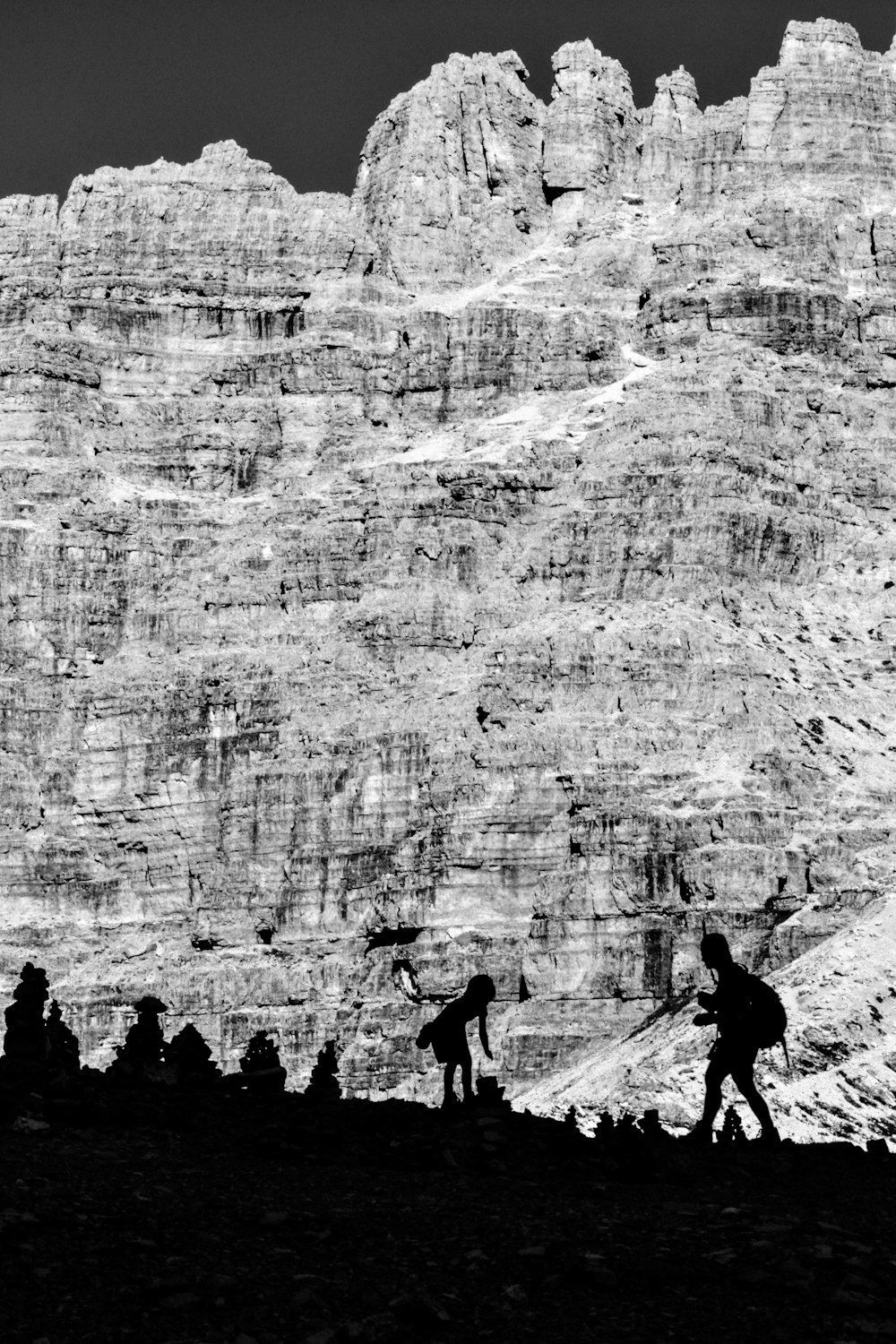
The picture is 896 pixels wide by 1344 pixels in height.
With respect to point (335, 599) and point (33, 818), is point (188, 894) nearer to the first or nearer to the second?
point (33, 818)

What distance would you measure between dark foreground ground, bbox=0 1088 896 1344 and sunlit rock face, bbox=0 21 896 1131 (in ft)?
269

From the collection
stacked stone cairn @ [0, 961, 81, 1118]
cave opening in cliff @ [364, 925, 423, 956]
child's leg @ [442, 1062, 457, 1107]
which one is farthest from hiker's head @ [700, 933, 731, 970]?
cave opening in cliff @ [364, 925, 423, 956]

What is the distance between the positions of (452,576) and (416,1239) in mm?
136199

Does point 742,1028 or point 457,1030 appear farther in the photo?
point 457,1030

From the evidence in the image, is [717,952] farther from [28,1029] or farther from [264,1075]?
[28,1029]

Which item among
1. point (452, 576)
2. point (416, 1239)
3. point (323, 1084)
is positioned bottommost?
point (416, 1239)

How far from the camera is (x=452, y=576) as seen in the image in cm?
16075

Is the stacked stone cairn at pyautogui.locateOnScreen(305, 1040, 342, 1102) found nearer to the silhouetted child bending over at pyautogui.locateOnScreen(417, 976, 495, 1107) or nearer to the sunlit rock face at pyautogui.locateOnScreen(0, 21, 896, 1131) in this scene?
the silhouetted child bending over at pyautogui.locateOnScreen(417, 976, 495, 1107)

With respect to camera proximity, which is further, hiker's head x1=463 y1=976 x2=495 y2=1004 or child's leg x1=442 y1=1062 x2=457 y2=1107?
hiker's head x1=463 y1=976 x2=495 y2=1004

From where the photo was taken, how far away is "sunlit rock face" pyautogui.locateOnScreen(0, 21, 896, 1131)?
138125 mm

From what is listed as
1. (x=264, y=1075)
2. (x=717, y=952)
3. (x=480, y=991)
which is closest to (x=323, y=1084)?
(x=264, y=1075)

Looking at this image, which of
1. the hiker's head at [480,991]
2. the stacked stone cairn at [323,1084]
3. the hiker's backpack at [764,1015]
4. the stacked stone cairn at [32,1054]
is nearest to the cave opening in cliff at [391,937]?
the stacked stone cairn at [323,1084]

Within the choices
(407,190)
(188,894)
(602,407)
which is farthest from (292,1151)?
(407,190)

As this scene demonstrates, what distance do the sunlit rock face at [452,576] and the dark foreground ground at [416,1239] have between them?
82099mm
